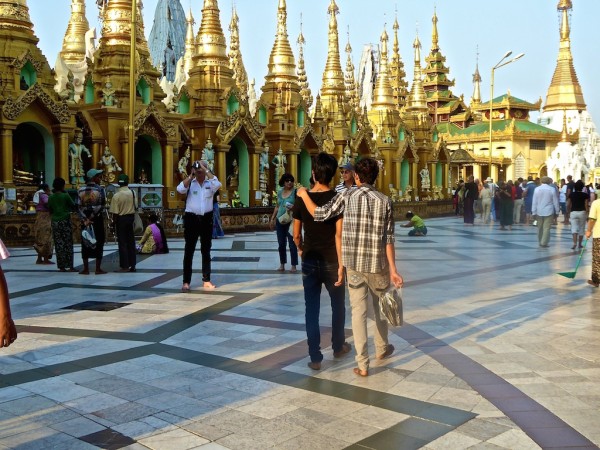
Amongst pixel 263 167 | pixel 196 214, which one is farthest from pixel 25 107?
pixel 196 214

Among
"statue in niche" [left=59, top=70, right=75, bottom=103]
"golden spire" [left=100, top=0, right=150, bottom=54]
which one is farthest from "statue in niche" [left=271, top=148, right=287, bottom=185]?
"statue in niche" [left=59, top=70, right=75, bottom=103]

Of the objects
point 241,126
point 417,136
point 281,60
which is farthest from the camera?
point 417,136

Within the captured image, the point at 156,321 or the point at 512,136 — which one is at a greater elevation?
the point at 512,136

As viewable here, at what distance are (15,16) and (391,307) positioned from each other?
20.2 m

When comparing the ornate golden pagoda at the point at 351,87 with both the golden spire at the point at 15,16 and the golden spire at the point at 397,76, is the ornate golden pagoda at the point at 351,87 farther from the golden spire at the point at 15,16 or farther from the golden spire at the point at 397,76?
the golden spire at the point at 15,16

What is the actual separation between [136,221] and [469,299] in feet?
21.1

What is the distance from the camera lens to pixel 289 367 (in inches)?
250

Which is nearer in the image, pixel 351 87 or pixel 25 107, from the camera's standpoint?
pixel 25 107

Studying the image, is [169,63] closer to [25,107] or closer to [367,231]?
[25,107]

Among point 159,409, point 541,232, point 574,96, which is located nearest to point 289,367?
point 159,409

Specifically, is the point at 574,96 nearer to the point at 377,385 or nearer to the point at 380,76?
the point at 380,76

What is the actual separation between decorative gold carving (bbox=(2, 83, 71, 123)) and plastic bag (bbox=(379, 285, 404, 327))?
1737 cm

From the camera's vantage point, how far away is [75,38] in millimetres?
33875

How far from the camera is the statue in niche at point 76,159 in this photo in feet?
73.2
